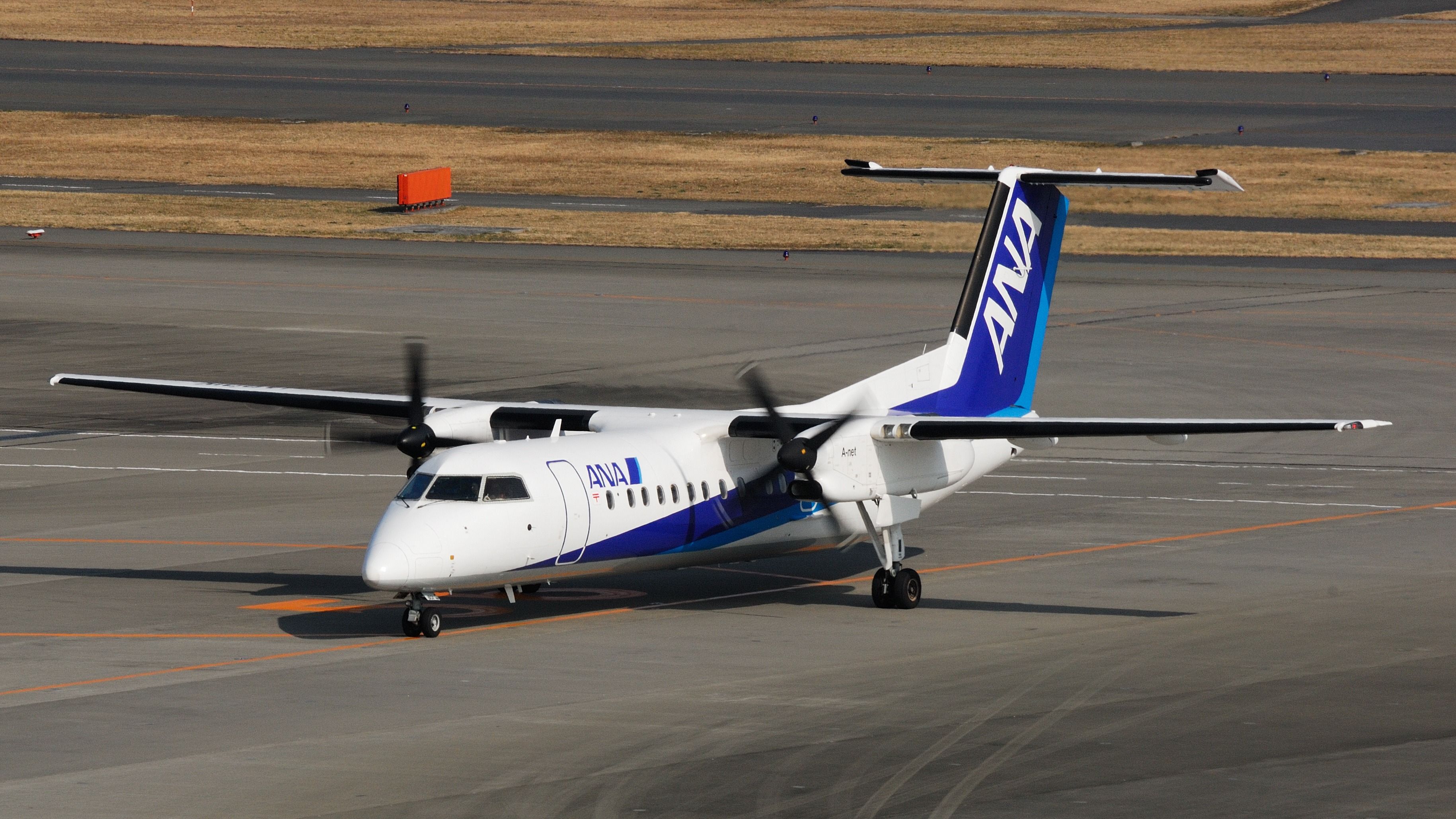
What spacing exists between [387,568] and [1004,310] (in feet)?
39.8

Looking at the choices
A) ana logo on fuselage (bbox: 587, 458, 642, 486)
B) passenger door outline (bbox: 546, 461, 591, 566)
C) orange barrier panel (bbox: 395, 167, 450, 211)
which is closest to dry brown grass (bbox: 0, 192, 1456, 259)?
orange barrier panel (bbox: 395, 167, 450, 211)

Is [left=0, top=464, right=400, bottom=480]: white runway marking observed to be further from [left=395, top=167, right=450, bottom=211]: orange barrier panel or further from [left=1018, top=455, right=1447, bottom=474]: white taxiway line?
[left=395, top=167, right=450, bottom=211]: orange barrier panel

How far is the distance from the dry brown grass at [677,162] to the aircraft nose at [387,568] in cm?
5539

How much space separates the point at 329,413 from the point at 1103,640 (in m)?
23.0

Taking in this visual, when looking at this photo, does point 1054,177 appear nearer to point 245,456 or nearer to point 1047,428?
point 1047,428

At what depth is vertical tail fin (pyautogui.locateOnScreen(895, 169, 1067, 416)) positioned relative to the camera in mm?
29969

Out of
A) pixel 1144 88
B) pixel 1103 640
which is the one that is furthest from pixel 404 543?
pixel 1144 88

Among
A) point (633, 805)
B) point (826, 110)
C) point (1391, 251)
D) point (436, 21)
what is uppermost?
point (436, 21)

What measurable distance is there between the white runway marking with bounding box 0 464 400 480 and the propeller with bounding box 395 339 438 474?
10.7m

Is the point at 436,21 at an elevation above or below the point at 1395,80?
above

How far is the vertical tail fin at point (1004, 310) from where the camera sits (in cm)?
2997

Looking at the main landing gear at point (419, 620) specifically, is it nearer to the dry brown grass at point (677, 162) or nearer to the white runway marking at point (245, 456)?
the white runway marking at point (245, 456)

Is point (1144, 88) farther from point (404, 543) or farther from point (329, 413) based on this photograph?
point (404, 543)

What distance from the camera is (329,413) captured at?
43.2 meters
